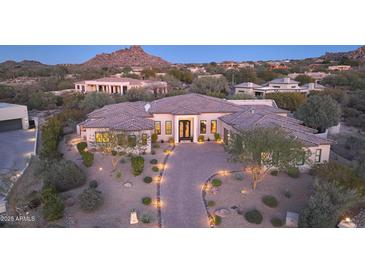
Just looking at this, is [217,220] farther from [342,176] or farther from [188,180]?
[342,176]

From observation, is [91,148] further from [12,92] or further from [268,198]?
[12,92]

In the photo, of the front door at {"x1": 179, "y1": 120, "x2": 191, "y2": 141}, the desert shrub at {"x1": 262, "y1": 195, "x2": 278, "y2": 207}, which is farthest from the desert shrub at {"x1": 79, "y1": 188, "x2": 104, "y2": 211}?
the front door at {"x1": 179, "y1": 120, "x2": 191, "y2": 141}

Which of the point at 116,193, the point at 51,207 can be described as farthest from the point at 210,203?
the point at 51,207

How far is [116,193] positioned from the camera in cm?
1716

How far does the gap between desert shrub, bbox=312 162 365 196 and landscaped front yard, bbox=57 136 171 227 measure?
968 cm

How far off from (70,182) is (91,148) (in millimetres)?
6656

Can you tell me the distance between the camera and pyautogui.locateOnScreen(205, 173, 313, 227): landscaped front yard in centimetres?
1468

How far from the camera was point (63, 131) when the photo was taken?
30703mm

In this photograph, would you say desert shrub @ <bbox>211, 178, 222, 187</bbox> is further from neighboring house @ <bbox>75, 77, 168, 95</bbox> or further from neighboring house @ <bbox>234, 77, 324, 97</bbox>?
neighboring house @ <bbox>75, 77, 168, 95</bbox>

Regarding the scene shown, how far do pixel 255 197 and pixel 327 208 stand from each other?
13.6 ft

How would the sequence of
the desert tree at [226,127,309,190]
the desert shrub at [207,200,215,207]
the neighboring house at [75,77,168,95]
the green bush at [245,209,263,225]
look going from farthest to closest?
the neighboring house at [75,77,168,95] < the desert tree at [226,127,309,190] < the desert shrub at [207,200,215,207] < the green bush at [245,209,263,225]

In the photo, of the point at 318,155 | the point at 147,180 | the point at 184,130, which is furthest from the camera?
the point at 184,130

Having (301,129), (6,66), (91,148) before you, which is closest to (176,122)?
(91,148)

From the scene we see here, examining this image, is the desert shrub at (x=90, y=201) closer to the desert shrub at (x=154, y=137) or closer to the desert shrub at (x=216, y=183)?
the desert shrub at (x=216, y=183)
